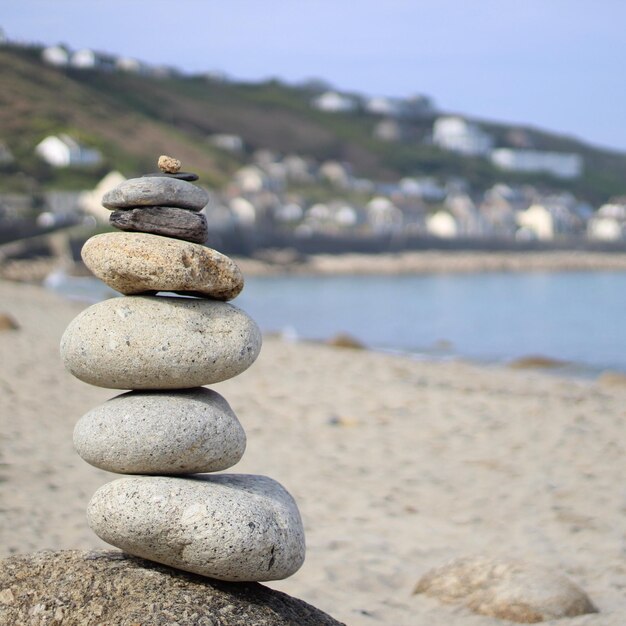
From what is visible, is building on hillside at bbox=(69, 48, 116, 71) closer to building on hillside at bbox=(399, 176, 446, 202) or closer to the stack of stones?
building on hillside at bbox=(399, 176, 446, 202)

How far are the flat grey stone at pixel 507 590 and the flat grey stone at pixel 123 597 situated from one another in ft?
4.64

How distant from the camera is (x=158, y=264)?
14.2ft

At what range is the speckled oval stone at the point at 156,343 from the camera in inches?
170

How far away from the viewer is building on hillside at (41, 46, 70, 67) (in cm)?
12400

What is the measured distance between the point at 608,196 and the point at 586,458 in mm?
165731

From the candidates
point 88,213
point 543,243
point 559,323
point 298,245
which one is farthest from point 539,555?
point 543,243

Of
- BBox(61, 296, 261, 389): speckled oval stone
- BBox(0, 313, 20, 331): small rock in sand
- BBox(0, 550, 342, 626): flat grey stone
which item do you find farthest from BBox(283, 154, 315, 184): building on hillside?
BBox(0, 550, 342, 626): flat grey stone

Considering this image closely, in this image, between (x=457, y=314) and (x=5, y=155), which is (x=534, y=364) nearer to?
(x=457, y=314)

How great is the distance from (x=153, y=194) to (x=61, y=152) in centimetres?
8899

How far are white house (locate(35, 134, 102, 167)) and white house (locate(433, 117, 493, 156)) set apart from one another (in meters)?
98.8

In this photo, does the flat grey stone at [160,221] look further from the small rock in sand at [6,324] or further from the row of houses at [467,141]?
the row of houses at [467,141]

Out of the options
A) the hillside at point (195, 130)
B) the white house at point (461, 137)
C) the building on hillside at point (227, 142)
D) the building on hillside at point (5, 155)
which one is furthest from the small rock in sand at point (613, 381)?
the white house at point (461, 137)

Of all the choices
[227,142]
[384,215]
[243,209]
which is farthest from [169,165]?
[227,142]

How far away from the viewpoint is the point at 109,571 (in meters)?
4.28
